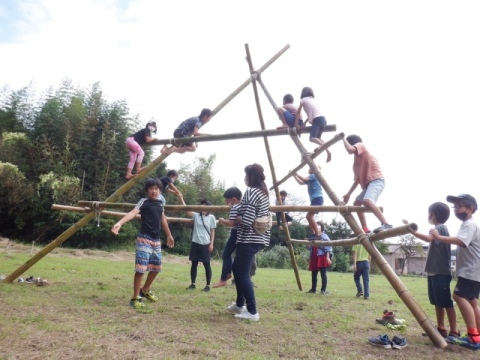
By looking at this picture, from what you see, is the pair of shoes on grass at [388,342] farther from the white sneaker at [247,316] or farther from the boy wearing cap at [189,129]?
the boy wearing cap at [189,129]

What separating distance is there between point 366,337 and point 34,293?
5.08 metres

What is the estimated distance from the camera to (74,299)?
218 inches

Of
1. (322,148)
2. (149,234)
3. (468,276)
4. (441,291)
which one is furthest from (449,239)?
(149,234)

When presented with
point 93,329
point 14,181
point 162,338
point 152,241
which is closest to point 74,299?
point 152,241

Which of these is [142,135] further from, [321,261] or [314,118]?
[321,261]

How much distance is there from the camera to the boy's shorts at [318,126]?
5.78 meters

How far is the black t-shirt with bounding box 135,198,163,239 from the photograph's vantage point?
545 cm

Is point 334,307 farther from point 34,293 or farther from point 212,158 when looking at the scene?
point 212,158

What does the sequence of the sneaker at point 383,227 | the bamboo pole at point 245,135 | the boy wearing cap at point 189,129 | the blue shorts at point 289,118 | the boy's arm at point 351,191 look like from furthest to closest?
the boy wearing cap at point 189,129 < the blue shorts at point 289,118 < the bamboo pole at point 245,135 < the boy's arm at point 351,191 < the sneaker at point 383,227

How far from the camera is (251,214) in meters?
4.81

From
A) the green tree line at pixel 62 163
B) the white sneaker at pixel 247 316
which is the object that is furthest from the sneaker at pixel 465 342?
the green tree line at pixel 62 163

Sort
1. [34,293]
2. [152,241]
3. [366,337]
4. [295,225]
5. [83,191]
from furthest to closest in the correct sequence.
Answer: [295,225]
[83,191]
[34,293]
[152,241]
[366,337]

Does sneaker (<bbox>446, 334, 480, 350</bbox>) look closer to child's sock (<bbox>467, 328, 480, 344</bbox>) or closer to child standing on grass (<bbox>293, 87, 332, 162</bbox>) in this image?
child's sock (<bbox>467, 328, 480, 344</bbox>)

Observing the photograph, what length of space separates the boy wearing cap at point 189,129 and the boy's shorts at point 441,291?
4.53 m
